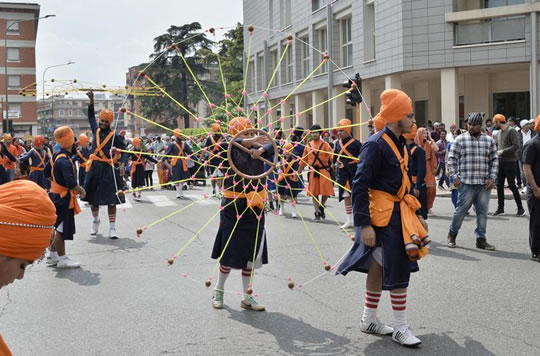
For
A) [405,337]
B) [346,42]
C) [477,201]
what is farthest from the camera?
[346,42]

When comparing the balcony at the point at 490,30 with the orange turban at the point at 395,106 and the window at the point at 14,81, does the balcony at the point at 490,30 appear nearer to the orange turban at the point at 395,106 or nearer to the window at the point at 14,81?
the orange turban at the point at 395,106

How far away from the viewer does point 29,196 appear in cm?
204

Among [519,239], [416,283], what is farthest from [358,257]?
[519,239]

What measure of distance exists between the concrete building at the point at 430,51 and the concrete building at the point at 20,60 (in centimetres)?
3865

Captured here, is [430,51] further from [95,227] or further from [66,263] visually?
[66,263]

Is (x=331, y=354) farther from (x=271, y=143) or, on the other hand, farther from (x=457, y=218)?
(x=457, y=218)

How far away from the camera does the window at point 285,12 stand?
38781mm

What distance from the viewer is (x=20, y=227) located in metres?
1.99

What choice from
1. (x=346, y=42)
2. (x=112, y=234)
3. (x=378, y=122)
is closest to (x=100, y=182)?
(x=112, y=234)

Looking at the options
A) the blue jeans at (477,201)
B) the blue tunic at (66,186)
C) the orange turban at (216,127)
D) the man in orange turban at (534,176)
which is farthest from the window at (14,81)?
the orange turban at (216,127)

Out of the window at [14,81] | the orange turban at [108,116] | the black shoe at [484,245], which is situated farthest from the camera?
the window at [14,81]

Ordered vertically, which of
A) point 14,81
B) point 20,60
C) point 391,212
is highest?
point 20,60

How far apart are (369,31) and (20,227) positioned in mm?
29079

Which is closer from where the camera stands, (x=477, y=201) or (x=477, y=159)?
(x=477, y=159)
